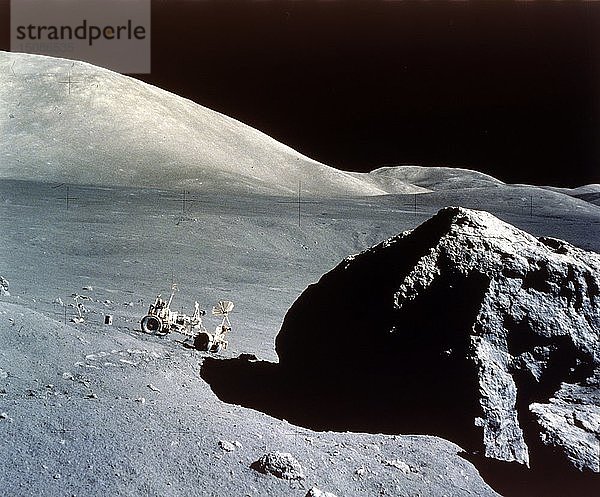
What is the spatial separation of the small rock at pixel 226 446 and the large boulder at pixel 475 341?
30.5 inches

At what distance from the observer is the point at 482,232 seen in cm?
307

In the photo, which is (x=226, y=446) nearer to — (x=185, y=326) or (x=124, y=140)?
(x=185, y=326)

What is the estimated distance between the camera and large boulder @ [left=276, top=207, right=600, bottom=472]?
8.83 ft

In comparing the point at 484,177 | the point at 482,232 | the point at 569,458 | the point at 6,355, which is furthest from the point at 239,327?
the point at 484,177

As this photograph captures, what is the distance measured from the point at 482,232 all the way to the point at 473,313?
524mm

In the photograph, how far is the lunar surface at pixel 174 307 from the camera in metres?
2.36

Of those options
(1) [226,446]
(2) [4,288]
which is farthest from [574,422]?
(2) [4,288]

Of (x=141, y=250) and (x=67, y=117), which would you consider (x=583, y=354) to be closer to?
(x=141, y=250)

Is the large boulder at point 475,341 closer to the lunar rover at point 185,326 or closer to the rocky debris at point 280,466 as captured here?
the rocky debris at point 280,466

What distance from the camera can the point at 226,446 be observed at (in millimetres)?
2484

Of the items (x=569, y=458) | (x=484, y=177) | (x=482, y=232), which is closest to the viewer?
(x=569, y=458)

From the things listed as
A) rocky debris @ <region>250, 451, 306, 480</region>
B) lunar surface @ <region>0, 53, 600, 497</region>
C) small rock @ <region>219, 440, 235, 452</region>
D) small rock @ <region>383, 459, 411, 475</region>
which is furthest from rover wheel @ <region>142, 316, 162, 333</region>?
small rock @ <region>383, 459, 411, 475</region>

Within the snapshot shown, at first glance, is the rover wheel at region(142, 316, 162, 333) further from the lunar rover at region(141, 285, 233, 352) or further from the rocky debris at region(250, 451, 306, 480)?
the rocky debris at region(250, 451, 306, 480)

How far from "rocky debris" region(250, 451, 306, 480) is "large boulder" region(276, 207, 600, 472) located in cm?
70
